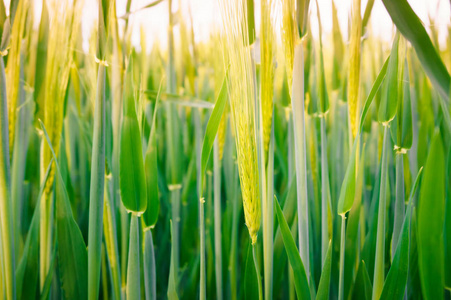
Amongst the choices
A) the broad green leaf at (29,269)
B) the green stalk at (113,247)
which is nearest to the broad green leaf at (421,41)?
the green stalk at (113,247)

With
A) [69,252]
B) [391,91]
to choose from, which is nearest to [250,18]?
[391,91]

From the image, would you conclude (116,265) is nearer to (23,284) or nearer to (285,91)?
(23,284)

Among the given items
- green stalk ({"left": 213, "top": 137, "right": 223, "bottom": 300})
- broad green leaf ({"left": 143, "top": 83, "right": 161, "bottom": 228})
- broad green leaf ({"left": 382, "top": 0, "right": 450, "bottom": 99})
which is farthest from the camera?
green stalk ({"left": 213, "top": 137, "right": 223, "bottom": 300})

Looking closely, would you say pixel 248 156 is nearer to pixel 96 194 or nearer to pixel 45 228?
pixel 96 194

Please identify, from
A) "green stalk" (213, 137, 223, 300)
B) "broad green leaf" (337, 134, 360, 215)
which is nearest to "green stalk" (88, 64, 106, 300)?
"green stalk" (213, 137, 223, 300)

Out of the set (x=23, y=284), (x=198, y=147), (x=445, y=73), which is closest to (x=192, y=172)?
(x=198, y=147)

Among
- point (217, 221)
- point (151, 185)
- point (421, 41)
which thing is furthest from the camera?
point (217, 221)

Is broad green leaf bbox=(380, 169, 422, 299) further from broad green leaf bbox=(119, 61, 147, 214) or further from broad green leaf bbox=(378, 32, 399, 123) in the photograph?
broad green leaf bbox=(119, 61, 147, 214)
